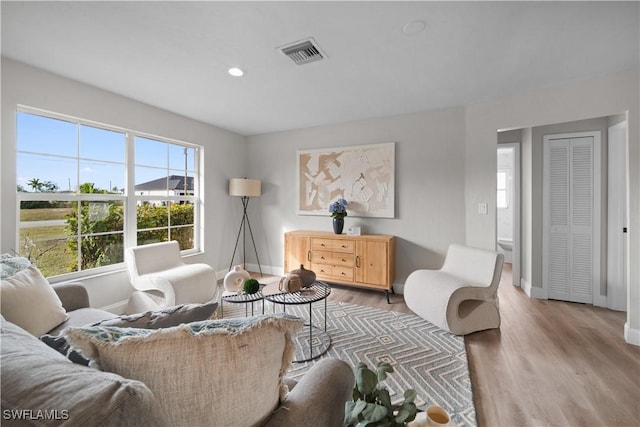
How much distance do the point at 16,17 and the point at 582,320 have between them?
5268 millimetres

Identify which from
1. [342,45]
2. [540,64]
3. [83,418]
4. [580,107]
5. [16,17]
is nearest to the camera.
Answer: [83,418]

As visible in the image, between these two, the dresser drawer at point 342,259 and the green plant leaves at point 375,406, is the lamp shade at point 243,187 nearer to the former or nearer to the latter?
the dresser drawer at point 342,259

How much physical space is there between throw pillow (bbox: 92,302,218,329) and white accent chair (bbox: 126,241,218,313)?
1640 mm

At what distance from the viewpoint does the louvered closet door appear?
3.23 meters

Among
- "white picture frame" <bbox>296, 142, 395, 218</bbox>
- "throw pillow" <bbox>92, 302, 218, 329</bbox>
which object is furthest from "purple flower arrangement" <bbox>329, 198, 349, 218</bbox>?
"throw pillow" <bbox>92, 302, 218, 329</bbox>

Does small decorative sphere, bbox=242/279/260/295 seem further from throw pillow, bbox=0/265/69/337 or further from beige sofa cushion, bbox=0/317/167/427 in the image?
beige sofa cushion, bbox=0/317/167/427

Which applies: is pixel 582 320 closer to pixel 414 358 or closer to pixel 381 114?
pixel 414 358

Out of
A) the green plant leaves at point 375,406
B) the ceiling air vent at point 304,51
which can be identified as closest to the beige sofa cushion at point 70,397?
the green plant leaves at point 375,406

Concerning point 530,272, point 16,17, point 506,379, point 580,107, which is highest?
point 16,17

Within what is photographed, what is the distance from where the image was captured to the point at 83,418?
45 centimetres

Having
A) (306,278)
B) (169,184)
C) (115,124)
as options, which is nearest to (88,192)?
(115,124)

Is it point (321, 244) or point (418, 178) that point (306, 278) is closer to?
point (321, 244)

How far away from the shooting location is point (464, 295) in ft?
8.05

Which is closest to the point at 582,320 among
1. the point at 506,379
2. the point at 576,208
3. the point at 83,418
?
the point at 576,208
